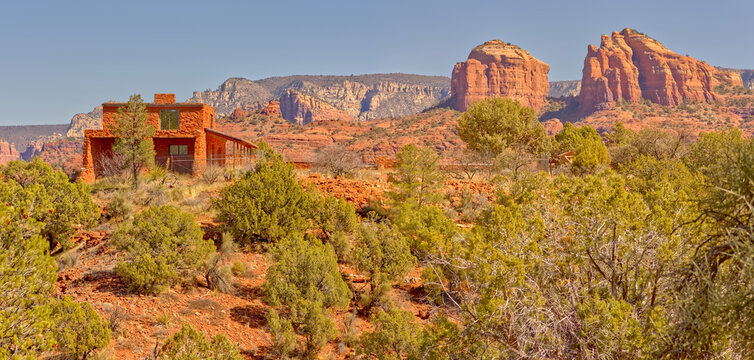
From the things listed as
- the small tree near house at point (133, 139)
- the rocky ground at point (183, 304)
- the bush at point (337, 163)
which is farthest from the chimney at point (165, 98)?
the rocky ground at point (183, 304)

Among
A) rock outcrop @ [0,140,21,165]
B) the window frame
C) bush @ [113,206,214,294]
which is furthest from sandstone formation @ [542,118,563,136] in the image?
rock outcrop @ [0,140,21,165]

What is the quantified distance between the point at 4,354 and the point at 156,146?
22.1 metres

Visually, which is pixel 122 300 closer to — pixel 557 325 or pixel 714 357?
pixel 557 325

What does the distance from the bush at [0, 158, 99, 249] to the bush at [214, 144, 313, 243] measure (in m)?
3.94

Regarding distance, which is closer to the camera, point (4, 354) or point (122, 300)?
point (4, 354)

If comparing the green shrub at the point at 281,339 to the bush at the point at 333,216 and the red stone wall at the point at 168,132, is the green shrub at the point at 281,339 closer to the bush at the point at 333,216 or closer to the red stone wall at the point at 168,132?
the bush at the point at 333,216

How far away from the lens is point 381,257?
13648 mm

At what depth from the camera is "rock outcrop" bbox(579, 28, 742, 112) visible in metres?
126

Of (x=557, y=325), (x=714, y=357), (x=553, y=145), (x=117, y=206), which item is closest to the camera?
(x=714, y=357)

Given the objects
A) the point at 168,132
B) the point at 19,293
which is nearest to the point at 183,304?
the point at 19,293

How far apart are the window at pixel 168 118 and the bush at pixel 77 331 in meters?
20.3

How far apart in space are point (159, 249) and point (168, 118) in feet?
56.9

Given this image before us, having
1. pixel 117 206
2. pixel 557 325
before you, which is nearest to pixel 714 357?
pixel 557 325

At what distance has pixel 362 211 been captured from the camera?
2023 centimetres
